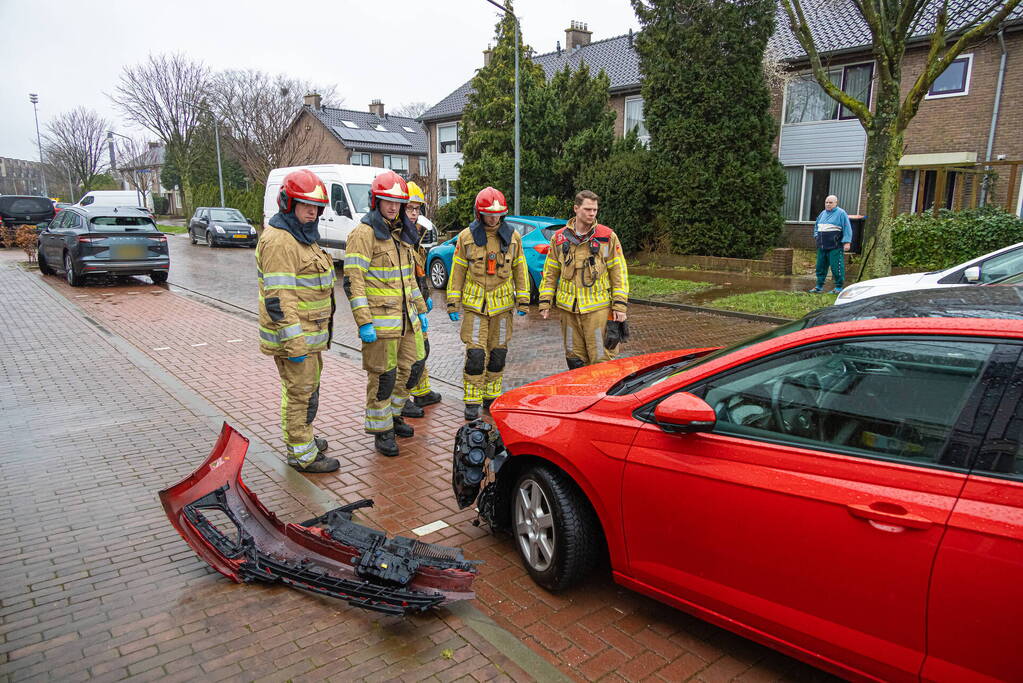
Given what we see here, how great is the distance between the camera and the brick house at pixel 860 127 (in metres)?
16.6

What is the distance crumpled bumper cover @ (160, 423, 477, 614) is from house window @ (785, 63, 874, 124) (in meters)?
20.0

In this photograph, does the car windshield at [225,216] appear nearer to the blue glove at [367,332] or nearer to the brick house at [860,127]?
the brick house at [860,127]

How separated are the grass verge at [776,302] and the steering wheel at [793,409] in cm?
907

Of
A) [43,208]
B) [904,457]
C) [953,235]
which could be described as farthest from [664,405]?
[43,208]

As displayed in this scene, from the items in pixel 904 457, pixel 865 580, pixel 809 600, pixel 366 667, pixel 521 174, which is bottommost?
pixel 366 667

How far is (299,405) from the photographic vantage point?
499 cm

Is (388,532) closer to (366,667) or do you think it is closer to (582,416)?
(366,667)

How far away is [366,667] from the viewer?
9.63ft

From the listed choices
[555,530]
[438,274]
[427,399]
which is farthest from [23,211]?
[555,530]

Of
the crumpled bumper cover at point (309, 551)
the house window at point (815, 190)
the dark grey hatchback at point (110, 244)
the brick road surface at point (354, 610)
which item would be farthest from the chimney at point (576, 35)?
the crumpled bumper cover at point (309, 551)

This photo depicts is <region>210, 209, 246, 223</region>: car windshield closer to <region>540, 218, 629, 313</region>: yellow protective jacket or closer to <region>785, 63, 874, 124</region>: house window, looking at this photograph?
<region>785, 63, 874, 124</region>: house window

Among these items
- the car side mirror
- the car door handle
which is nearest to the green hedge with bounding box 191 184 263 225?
the car side mirror

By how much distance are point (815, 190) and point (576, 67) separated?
42.6 ft

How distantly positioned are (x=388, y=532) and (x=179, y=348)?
628 centimetres
